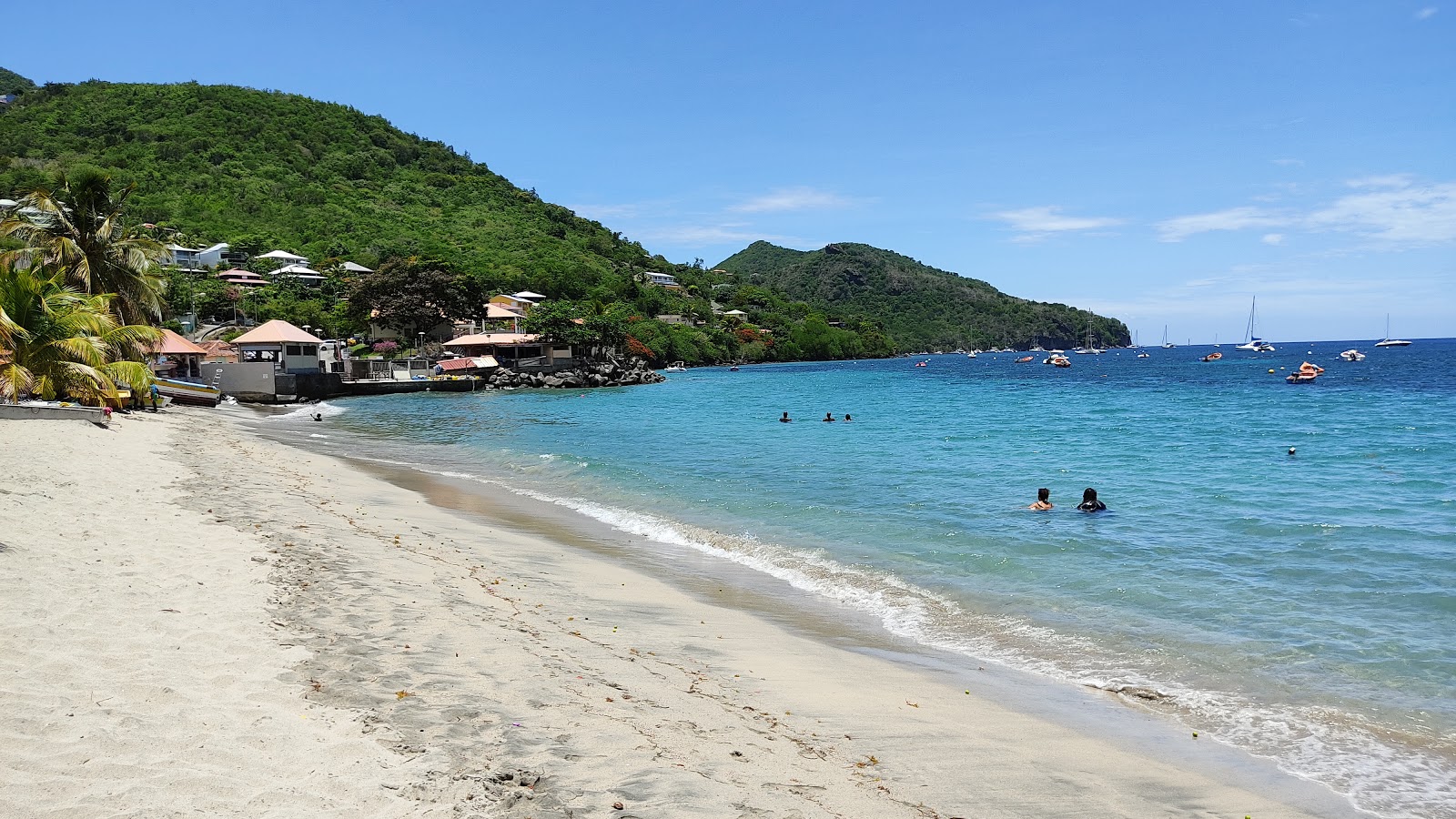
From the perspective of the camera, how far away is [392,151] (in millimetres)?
130250

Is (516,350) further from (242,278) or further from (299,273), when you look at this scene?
(242,278)

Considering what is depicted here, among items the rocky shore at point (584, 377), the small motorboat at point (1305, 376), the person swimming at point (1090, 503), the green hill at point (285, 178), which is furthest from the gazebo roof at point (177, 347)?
the small motorboat at point (1305, 376)

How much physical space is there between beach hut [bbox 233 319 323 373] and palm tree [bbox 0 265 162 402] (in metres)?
21.8

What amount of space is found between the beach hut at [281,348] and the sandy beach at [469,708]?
40457 mm

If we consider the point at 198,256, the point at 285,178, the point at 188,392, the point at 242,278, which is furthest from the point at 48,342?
the point at 285,178

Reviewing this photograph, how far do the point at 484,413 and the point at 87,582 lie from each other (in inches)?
1293

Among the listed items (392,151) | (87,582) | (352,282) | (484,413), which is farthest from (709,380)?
(392,151)

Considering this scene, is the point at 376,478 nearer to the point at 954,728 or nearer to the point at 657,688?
the point at 657,688

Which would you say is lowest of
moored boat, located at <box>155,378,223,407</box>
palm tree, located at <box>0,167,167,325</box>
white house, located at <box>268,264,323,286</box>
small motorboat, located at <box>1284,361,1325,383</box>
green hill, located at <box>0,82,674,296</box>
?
moored boat, located at <box>155,378,223,407</box>

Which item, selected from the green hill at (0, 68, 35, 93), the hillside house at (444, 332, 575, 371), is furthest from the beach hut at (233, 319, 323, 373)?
the green hill at (0, 68, 35, 93)

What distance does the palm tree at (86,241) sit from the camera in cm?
2886

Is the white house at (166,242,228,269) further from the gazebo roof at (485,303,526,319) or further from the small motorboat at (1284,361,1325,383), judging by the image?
the small motorboat at (1284,361,1325,383)

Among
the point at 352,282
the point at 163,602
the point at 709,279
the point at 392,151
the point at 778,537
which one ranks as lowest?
the point at 778,537

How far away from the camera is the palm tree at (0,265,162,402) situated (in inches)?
765
